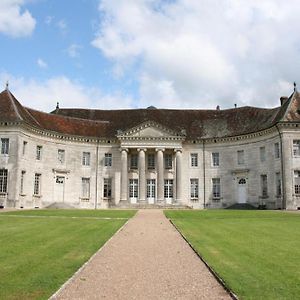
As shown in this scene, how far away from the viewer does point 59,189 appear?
3916 centimetres

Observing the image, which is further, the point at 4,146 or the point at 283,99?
the point at 283,99

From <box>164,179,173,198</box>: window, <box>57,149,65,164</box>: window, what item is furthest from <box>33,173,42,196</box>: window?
<box>164,179,173,198</box>: window

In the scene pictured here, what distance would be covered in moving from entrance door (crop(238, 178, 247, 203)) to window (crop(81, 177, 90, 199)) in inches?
572

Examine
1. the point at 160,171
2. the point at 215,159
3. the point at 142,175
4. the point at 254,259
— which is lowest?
the point at 254,259

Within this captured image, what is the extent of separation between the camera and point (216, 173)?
4094 cm

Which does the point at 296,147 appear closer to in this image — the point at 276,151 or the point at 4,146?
the point at 276,151

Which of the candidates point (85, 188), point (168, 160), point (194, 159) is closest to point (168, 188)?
point (168, 160)

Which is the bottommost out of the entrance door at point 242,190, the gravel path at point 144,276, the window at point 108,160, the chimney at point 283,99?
the gravel path at point 144,276

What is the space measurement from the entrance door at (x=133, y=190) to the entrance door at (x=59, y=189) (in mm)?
6445

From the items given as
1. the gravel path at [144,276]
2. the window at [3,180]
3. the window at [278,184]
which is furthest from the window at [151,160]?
the gravel path at [144,276]

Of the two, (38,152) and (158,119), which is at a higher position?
(158,119)

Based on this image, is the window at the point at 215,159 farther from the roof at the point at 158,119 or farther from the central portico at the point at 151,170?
the central portico at the point at 151,170

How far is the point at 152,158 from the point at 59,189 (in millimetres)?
9511

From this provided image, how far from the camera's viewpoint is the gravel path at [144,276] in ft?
20.2
